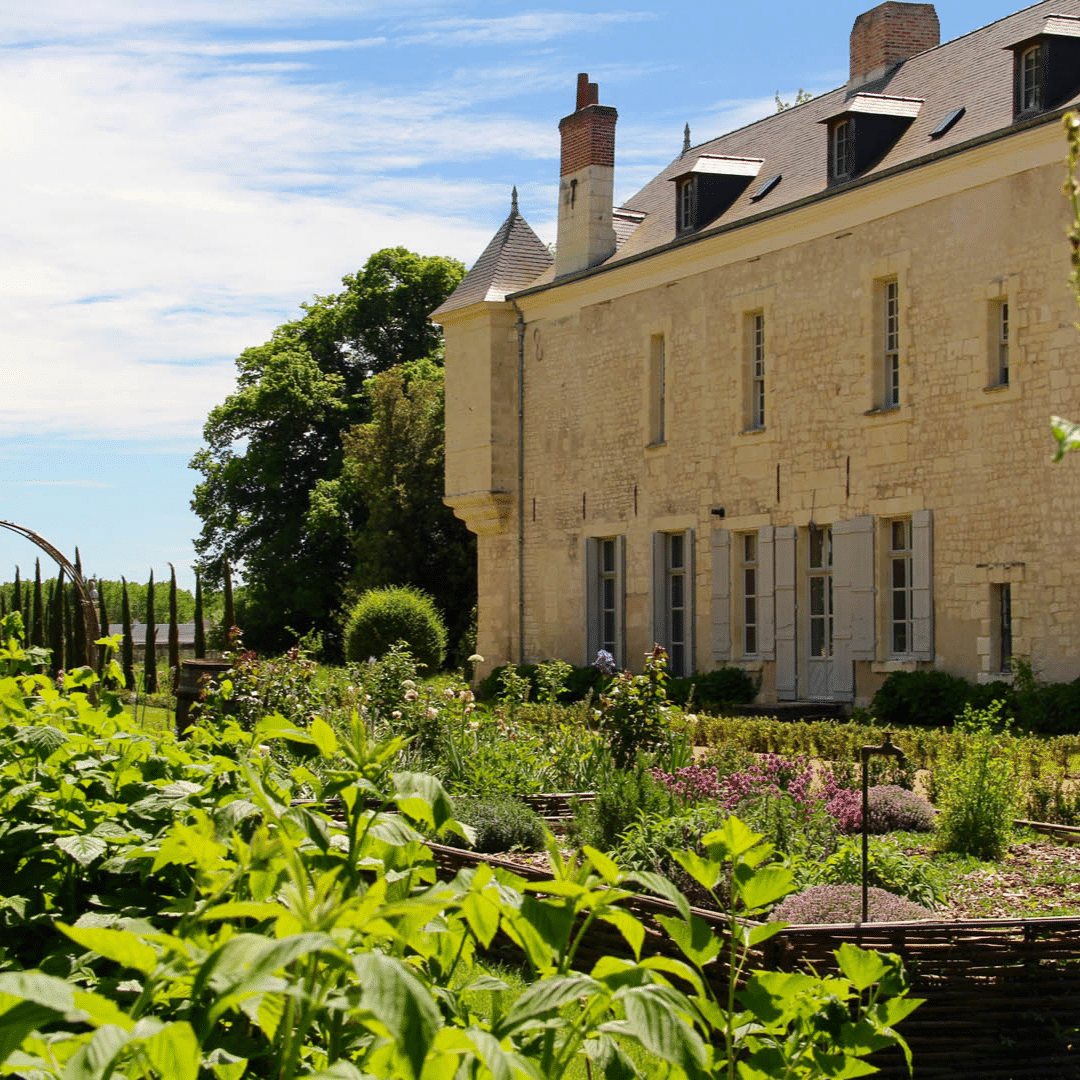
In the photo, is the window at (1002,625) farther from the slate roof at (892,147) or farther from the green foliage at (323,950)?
the green foliage at (323,950)

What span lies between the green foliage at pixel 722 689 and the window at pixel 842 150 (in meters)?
6.73

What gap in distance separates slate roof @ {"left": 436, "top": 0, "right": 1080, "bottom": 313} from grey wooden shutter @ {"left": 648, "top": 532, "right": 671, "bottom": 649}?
4.48 meters

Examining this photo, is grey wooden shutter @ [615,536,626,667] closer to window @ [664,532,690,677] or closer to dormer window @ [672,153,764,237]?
window @ [664,532,690,677]

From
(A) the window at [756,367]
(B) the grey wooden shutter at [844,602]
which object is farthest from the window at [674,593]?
(B) the grey wooden shutter at [844,602]

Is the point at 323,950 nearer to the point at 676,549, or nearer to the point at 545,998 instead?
the point at 545,998

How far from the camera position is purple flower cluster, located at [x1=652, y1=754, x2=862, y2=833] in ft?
25.6

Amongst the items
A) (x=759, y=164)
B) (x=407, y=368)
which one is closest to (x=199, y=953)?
(x=759, y=164)

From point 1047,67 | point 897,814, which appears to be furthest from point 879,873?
point 1047,67

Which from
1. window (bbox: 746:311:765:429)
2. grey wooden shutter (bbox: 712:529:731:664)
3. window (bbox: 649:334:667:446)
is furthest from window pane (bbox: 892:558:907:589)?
window (bbox: 649:334:667:446)

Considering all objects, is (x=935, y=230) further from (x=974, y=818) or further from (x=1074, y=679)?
(x=974, y=818)

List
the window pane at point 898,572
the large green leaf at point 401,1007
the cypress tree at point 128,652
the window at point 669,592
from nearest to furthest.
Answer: the large green leaf at point 401,1007 → the cypress tree at point 128,652 → the window pane at point 898,572 → the window at point 669,592

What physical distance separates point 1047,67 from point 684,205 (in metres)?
6.76

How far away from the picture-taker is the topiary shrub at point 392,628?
28.1 meters

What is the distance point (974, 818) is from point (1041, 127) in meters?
10.4
